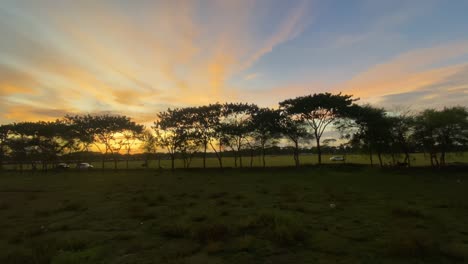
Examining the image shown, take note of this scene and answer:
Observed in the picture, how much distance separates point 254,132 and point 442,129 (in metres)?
27.5

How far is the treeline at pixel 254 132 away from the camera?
3834 centimetres

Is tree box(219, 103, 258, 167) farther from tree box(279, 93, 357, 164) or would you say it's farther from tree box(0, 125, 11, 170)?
tree box(0, 125, 11, 170)

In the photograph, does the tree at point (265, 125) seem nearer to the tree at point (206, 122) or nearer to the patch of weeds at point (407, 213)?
the tree at point (206, 122)

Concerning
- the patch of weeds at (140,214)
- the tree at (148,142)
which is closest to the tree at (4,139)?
the tree at (148,142)

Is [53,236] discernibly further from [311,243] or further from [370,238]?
[370,238]

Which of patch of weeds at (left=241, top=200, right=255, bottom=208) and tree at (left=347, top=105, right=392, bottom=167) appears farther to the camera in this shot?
tree at (left=347, top=105, right=392, bottom=167)

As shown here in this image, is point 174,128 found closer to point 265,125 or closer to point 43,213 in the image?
point 265,125

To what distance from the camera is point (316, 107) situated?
43.1 meters

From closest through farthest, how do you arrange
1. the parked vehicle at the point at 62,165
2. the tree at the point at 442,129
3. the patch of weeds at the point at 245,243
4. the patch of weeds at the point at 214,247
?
the patch of weeds at the point at 214,247
the patch of weeds at the point at 245,243
the tree at the point at 442,129
the parked vehicle at the point at 62,165

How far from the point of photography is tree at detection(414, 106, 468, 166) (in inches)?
1389

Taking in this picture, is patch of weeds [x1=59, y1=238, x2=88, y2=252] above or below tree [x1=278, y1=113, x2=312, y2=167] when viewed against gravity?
below

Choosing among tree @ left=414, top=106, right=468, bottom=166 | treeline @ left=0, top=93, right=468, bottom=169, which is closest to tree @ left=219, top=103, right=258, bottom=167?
treeline @ left=0, top=93, right=468, bottom=169

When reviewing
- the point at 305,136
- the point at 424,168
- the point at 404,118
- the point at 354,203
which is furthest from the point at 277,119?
the point at 354,203

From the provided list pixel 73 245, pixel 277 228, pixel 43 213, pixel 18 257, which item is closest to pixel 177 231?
pixel 73 245
